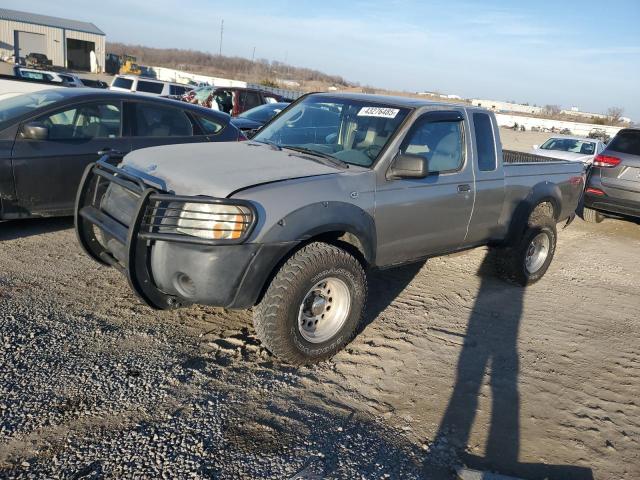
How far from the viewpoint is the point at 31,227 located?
615cm

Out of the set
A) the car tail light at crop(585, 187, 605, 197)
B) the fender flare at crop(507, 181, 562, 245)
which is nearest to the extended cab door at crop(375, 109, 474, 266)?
the fender flare at crop(507, 181, 562, 245)

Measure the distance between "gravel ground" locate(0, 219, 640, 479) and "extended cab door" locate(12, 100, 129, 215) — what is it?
2.03ft

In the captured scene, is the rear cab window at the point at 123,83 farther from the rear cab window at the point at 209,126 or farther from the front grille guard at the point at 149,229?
the front grille guard at the point at 149,229

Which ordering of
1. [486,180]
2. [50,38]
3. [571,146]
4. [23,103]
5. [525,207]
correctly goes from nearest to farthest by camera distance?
[486,180] → [525,207] → [23,103] → [571,146] → [50,38]

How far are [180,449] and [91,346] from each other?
4.34ft

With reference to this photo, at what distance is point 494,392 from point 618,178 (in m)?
6.71

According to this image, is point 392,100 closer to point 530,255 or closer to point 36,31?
point 530,255

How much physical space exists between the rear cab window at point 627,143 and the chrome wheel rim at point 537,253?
13.2 ft

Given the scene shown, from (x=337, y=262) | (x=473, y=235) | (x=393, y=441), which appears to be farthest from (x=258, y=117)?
(x=393, y=441)

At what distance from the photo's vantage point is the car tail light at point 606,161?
29.1 feet

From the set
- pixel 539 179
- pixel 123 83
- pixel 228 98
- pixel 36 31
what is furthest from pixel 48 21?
pixel 539 179

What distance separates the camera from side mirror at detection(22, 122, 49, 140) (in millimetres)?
5398

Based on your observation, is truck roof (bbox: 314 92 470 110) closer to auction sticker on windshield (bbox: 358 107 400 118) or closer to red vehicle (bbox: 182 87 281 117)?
auction sticker on windshield (bbox: 358 107 400 118)

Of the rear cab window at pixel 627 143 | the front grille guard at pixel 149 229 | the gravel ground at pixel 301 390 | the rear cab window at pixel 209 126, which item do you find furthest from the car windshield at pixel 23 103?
the rear cab window at pixel 627 143
